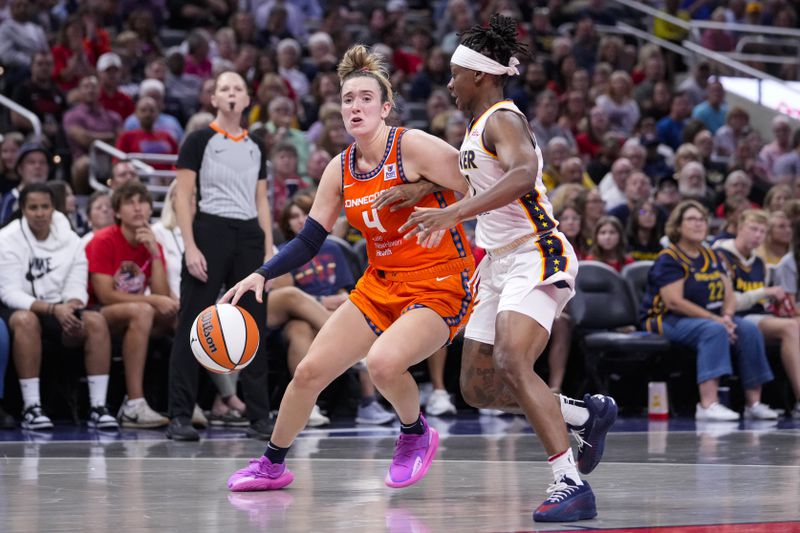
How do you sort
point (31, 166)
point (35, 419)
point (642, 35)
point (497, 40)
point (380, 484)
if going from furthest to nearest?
1. point (642, 35)
2. point (31, 166)
3. point (35, 419)
4. point (380, 484)
5. point (497, 40)

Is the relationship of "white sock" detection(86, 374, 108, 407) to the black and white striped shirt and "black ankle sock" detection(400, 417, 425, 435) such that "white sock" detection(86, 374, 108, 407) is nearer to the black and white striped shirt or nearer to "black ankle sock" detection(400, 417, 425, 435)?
the black and white striped shirt

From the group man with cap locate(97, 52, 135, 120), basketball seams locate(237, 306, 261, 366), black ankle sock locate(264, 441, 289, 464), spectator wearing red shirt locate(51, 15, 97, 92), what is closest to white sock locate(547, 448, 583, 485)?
black ankle sock locate(264, 441, 289, 464)

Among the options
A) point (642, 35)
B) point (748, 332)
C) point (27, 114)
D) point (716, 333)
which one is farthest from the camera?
point (642, 35)

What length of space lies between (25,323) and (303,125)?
5532 millimetres

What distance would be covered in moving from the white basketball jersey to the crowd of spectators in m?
3.18

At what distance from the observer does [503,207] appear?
17.5 ft

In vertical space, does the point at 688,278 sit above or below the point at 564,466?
above

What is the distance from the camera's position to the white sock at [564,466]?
512cm

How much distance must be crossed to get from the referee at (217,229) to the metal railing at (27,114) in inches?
158

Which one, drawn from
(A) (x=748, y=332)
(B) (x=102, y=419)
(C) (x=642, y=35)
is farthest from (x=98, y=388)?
(C) (x=642, y=35)

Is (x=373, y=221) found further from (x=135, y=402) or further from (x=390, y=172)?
(x=135, y=402)

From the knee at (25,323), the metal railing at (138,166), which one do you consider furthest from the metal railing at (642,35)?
the knee at (25,323)

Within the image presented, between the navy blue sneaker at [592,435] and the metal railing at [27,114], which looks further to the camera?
the metal railing at [27,114]

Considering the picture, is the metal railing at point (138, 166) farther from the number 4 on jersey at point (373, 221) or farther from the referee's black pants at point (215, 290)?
the number 4 on jersey at point (373, 221)
